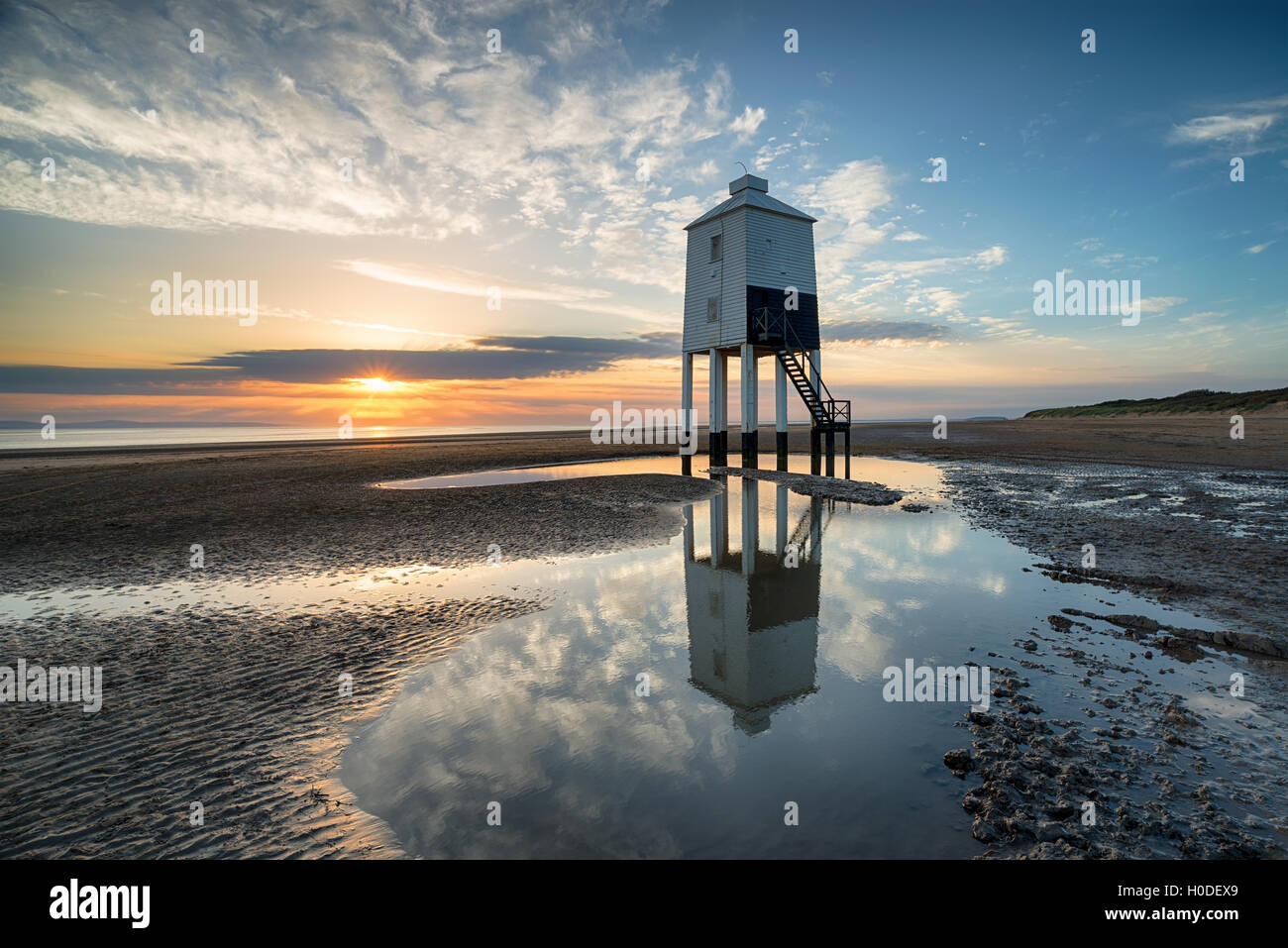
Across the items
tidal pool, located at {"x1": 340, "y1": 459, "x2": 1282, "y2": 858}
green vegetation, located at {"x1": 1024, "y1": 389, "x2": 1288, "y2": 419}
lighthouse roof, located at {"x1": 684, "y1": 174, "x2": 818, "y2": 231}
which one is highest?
lighthouse roof, located at {"x1": 684, "y1": 174, "x2": 818, "y2": 231}

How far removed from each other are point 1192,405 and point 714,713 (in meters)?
99.9

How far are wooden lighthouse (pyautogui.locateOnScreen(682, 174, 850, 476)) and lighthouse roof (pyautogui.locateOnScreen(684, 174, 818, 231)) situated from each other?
0.16ft

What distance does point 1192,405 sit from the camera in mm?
73000

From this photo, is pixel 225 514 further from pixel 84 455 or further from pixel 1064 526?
pixel 84 455

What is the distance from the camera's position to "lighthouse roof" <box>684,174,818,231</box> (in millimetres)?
26766

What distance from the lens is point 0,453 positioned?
45.2m

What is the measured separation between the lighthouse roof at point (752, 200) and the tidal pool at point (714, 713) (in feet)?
70.9

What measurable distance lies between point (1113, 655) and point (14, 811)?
1107 cm

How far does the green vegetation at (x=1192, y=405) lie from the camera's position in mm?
60812
